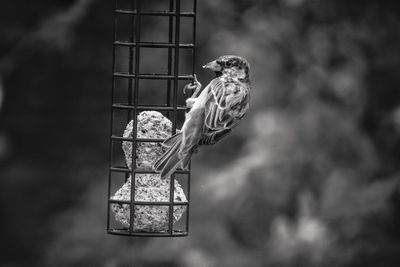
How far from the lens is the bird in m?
7.38

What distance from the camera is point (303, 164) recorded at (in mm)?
9922

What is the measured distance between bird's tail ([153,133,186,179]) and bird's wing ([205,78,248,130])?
284 millimetres

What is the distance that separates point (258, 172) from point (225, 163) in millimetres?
1073

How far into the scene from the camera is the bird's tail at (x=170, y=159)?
728 cm

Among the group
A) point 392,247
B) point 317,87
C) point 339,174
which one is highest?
point 317,87

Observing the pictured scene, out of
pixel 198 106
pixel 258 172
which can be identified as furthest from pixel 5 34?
pixel 198 106

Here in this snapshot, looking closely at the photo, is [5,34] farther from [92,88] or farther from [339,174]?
[339,174]

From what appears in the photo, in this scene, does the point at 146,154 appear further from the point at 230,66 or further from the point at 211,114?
the point at 230,66

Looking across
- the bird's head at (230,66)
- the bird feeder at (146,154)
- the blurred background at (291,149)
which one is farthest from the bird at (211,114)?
the blurred background at (291,149)

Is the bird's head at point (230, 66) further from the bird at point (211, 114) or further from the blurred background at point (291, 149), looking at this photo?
the blurred background at point (291, 149)

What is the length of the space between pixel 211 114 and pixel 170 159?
0.50m

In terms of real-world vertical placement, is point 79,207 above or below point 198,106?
below

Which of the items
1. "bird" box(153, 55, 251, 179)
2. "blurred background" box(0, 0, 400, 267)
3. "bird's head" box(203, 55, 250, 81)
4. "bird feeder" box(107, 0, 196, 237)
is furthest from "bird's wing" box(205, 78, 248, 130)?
"blurred background" box(0, 0, 400, 267)

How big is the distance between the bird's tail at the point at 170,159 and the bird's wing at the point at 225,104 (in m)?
0.28
